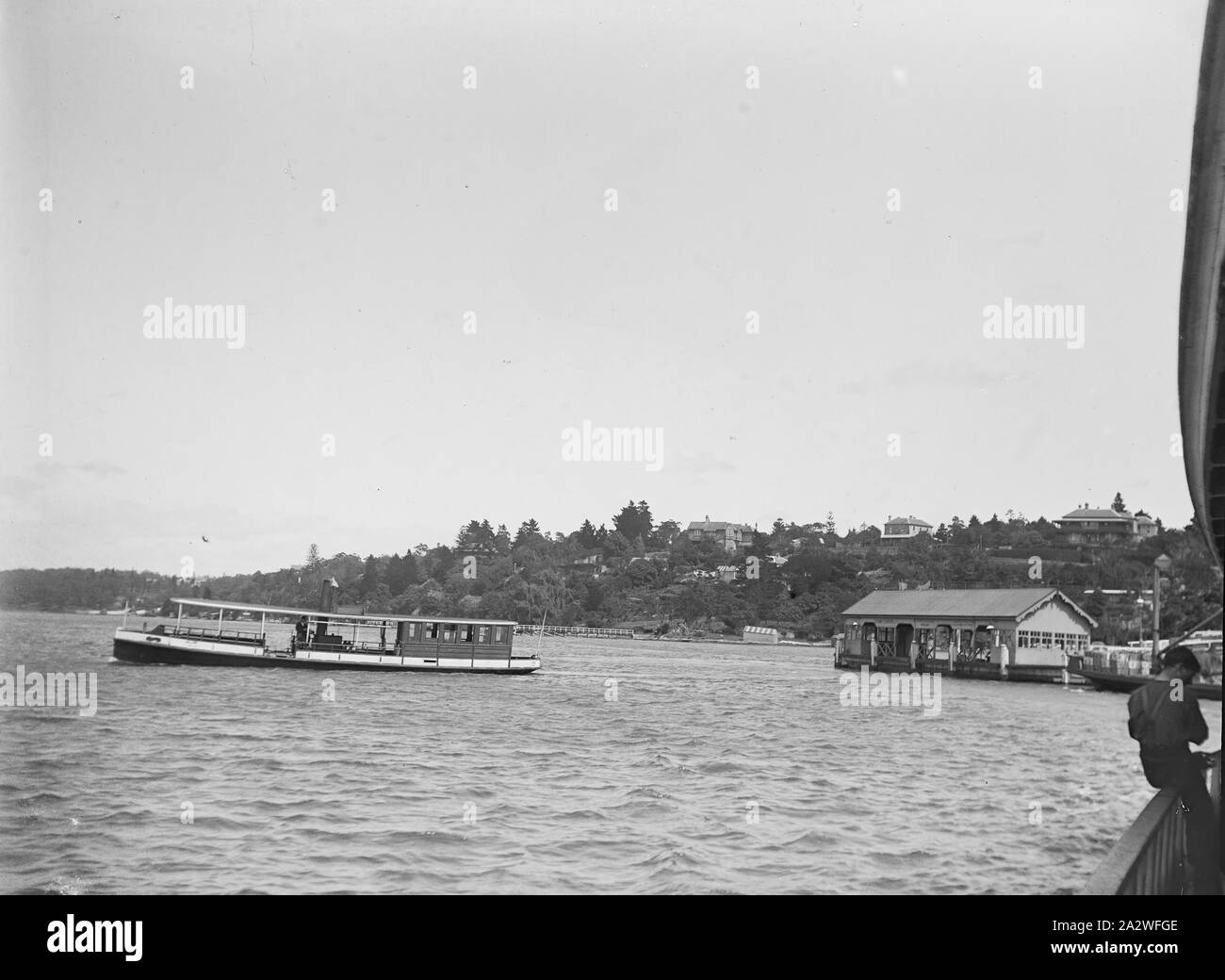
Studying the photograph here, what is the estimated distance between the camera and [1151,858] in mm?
3094

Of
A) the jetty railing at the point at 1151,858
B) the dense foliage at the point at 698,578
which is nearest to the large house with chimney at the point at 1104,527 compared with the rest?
the dense foliage at the point at 698,578

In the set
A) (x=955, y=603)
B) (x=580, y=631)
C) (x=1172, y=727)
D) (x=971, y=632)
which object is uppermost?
(x=1172, y=727)

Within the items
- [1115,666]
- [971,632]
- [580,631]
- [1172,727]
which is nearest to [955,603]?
[971,632]

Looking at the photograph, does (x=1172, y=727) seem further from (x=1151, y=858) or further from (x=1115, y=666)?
(x=1115, y=666)

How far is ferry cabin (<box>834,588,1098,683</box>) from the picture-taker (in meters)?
31.7

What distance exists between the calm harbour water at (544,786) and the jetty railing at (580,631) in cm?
581

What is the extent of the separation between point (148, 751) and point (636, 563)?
16135 millimetres

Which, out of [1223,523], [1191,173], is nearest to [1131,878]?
[1191,173]

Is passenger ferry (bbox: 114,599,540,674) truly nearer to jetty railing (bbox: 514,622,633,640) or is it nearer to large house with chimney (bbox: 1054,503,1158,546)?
jetty railing (bbox: 514,622,633,640)

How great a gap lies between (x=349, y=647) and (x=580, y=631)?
1168 cm

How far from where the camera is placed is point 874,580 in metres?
32.8
